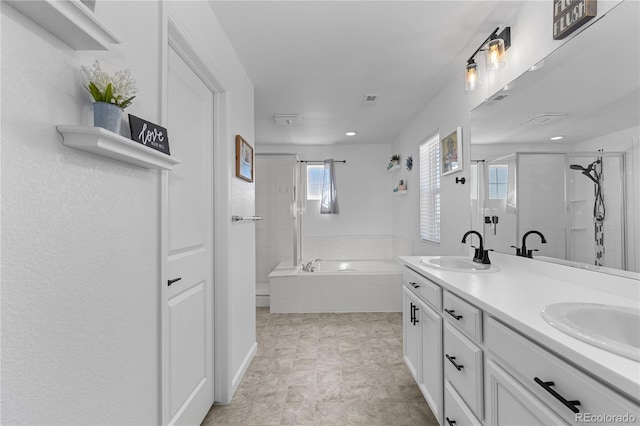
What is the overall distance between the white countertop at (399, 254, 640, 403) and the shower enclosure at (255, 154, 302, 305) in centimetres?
291

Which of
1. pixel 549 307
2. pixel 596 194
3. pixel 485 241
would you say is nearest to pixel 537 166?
pixel 596 194

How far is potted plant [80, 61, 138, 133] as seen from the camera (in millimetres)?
848

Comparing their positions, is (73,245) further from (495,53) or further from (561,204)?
(495,53)

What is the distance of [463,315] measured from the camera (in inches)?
53.6

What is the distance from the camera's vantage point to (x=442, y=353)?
162 centimetres

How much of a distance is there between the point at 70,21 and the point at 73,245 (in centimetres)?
54

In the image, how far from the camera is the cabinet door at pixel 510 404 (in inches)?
34.6

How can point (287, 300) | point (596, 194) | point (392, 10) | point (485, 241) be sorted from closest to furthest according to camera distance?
point (596, 194), point (392, 10), point (485, 241), point (287, 300)

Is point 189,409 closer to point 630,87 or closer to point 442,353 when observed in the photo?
point 442,353

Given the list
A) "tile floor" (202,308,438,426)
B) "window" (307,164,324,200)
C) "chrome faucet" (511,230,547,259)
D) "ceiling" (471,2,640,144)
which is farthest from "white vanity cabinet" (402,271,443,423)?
"window" (307,164,324,200)

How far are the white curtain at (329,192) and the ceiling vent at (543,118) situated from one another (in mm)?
3463

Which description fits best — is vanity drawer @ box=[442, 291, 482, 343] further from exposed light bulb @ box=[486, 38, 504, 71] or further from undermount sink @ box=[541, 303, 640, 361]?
exposed light bulb @ box=[486, 38, 504, 71]

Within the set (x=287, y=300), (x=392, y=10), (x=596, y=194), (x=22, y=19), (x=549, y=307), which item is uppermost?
(x=392, y=10)

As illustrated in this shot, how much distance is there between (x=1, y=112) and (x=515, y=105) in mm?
2183
